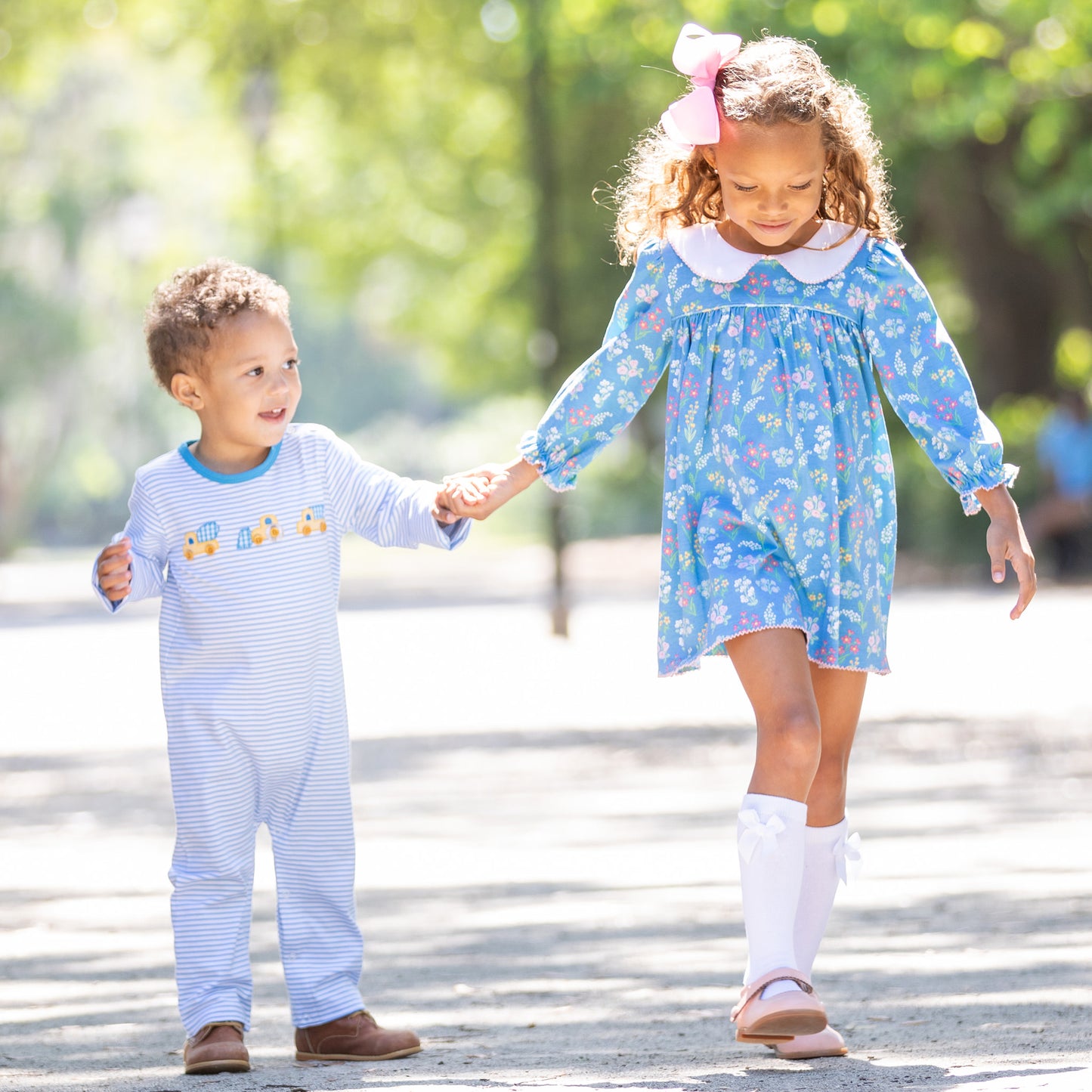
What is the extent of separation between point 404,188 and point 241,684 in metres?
→ 33.7

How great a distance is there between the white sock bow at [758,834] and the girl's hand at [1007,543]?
2.00 feet

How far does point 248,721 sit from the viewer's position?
3.97 m

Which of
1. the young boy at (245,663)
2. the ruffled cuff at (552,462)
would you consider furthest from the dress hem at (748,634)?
the young boy at (245,663)

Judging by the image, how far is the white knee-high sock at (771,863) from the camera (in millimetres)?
3840

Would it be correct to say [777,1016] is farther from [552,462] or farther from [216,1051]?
[552,462]

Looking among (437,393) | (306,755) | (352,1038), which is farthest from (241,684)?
(437,393)

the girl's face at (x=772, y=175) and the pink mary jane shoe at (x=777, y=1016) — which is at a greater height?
the girl's face at (x=772, y=175)

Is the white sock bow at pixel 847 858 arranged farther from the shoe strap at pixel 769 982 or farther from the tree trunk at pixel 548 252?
the tree trunk at pixel 548 252

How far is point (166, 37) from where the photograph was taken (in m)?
20.9

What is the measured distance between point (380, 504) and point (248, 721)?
1.78ft

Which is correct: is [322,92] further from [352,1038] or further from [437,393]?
[437,393]

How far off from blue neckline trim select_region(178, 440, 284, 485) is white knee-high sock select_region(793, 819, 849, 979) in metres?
1.33

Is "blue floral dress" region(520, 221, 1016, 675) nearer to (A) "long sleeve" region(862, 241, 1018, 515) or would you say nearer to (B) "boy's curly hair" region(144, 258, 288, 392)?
(A) "long sleeve" region(862, 241, 1018, 515)

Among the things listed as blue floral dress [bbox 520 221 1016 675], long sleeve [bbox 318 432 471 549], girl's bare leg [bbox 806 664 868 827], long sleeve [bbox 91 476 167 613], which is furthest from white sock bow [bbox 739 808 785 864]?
long sleeve [bbox 91 476 167 613]
